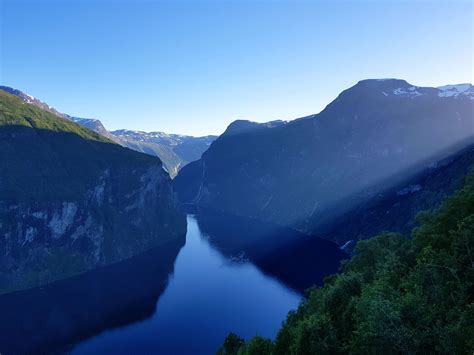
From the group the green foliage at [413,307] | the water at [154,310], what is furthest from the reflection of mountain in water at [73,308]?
the green foliage at [413,307]

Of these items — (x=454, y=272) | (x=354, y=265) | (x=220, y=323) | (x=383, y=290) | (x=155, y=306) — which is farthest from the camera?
(x=155, y=306)

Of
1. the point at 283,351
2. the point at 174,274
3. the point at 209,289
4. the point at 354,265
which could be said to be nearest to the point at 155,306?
the point at 209,289

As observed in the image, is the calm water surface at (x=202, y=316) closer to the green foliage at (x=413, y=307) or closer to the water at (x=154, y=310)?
the water at (x=154, y=310)

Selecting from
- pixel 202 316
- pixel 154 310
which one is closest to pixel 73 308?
pixel 154 310

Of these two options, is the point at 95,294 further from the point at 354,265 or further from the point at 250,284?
the point at 354,265

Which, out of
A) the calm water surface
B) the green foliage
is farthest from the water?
the green foliage
